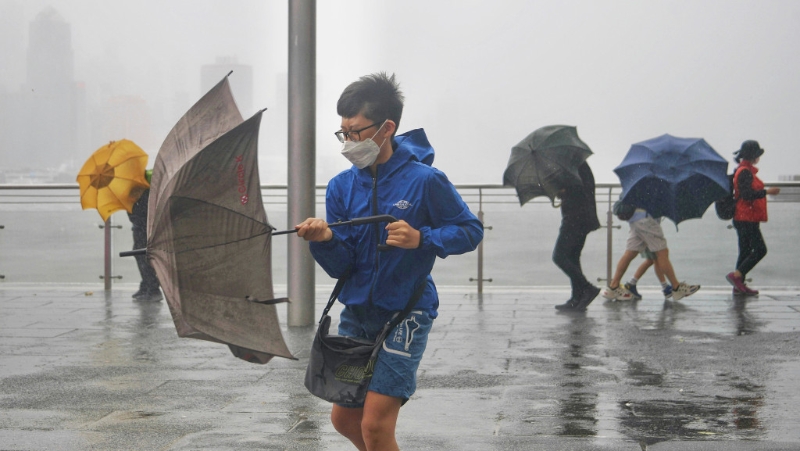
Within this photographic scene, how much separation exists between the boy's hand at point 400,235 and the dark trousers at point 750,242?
8112 mm

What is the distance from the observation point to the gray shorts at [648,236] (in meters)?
10.2

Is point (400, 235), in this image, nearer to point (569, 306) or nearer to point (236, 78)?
point (569, 306)

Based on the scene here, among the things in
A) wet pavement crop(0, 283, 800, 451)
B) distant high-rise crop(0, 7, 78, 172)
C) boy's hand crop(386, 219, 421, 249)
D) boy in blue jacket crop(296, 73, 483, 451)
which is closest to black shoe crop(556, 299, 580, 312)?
wet pavement crop(0, 283, 800, 451)

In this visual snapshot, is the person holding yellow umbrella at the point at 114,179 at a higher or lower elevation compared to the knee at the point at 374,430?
higher

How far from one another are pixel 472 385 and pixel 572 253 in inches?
156

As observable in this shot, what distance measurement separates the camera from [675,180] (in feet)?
32.2

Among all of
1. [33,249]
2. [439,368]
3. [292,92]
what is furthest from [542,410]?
[33,249]

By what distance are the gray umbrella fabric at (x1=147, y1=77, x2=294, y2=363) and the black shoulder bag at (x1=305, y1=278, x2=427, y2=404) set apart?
25cm

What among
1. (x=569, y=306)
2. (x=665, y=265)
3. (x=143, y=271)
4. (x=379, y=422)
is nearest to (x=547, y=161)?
(x=569, y=306)

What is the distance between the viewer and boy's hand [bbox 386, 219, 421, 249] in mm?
3244

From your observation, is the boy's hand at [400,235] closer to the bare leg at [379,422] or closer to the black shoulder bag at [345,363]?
the black shoulder bag at [345,363]

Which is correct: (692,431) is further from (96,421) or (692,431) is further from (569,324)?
(569,324)

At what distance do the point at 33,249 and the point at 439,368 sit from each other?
9.83 metres

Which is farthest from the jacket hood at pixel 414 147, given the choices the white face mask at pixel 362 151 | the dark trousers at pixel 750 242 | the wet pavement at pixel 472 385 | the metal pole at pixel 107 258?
the metal pole at pixel 107 258
